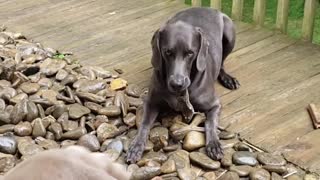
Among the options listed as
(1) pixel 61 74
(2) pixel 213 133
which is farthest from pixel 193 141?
(1) pixel 61 74

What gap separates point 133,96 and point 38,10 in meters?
1.77

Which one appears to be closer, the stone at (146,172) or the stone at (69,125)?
the stone at (146,172)

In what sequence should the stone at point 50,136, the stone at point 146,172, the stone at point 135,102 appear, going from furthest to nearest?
1. the stone at point 135,102
2. the stone at point 50,136
3. the stone at point 146,172

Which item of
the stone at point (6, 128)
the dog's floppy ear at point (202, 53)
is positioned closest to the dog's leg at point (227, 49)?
the dog's floppy ear at point (202, 53)

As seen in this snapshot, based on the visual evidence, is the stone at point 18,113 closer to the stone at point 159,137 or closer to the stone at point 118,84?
the stone at point 118,84

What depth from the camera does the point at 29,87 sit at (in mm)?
3701

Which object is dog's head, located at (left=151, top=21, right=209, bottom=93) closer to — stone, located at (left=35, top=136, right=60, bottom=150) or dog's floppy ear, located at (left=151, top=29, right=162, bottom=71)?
dog's floppy ear, located at (left=151, top=29, right=162, bottom=71)

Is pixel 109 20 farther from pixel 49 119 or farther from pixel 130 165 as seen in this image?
pixel 130 165

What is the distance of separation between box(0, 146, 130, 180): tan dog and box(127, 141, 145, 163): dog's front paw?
229 cm

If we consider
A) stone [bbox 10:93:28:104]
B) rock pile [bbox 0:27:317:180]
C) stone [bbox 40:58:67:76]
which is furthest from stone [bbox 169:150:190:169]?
stone [bbox 40:58:67:76]

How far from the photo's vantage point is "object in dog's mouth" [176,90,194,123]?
3.37m

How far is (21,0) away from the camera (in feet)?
17.4

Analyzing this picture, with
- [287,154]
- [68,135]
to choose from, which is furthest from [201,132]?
[68,135]

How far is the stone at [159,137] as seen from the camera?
128 inches
